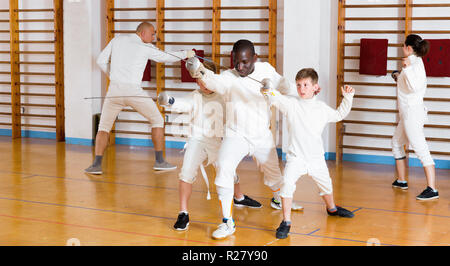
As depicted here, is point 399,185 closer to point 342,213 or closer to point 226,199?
point 342,213

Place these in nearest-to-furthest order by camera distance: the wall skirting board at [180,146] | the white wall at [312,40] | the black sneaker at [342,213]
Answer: the black sneaker at [342,213], the wall skirting board at [180,146], the white wall at [312,40]

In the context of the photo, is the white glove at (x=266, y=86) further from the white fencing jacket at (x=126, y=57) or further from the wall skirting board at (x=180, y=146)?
the wall skirting board at (x=180, y=146)

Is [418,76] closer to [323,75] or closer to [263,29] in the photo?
[323,75]

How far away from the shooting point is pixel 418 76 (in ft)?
15.7

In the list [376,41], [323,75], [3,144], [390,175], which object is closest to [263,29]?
[323,75]

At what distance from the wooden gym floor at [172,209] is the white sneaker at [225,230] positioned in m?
0.04

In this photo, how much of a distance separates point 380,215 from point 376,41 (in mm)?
2745

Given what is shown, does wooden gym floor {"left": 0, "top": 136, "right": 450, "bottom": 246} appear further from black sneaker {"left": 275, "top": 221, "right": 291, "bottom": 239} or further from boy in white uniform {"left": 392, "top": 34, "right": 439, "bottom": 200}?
boy in white uniform {"left": 392, "top": 34, "right": 439, "bottom": 200}

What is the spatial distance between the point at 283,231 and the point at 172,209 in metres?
1.10

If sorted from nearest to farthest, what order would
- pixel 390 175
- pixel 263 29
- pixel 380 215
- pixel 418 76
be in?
pixel 380 215 < pixel 418 76 < pixel 390 175 < pixel 263 29

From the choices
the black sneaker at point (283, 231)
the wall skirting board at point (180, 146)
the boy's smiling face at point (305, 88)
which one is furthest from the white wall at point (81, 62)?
the black sneaker at point (283, 231)

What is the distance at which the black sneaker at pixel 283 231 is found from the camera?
364 centimetres

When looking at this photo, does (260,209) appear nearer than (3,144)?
Yes

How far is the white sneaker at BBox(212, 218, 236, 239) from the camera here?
3.61 meters
